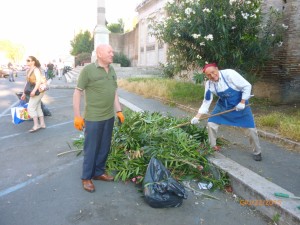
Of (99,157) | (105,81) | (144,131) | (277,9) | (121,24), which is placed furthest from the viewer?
(121,24)

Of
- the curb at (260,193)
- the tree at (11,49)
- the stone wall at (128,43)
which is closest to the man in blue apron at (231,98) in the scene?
the curb at (260,193)

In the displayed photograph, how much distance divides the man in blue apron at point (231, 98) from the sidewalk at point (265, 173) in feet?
1.05

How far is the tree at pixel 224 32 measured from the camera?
7.88 meters

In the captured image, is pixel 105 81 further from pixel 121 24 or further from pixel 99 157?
pixel 121 24

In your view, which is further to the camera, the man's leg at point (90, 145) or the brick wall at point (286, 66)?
the brick wall at point (286, 66)

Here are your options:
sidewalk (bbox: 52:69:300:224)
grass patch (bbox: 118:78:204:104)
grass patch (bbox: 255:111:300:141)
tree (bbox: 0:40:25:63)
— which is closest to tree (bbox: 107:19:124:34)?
grass patch (bbox: 118:78:204:104)

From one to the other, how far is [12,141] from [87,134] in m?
3.26

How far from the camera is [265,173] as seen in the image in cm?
440

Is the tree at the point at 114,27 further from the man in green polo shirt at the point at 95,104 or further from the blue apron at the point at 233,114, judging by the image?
the man in green polo shirt at the point at 95,104

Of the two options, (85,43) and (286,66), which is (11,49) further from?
(286,66)

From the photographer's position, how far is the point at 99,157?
4219mm


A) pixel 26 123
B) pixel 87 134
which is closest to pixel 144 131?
pixel 87 134

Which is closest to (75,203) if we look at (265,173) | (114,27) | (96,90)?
(96,90)

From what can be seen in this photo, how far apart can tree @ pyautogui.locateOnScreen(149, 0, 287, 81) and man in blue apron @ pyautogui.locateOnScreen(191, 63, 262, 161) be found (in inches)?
127
